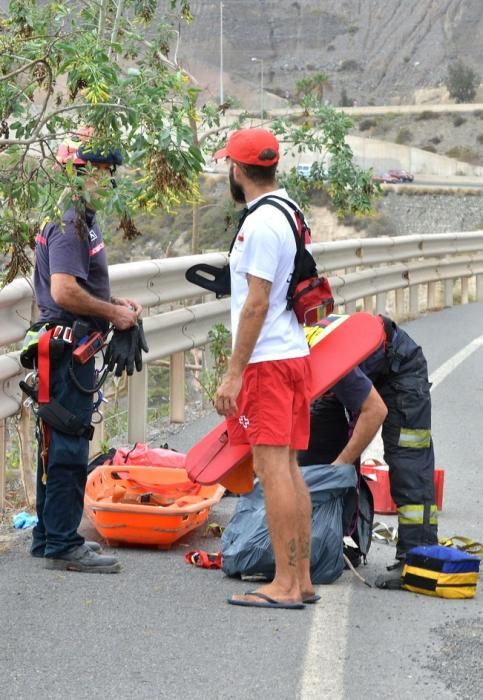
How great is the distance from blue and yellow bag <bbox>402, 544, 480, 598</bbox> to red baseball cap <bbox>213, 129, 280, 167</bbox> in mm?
1700

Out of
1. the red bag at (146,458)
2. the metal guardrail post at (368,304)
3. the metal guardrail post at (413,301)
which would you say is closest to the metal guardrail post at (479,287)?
the metal guardrail post at (413,301)

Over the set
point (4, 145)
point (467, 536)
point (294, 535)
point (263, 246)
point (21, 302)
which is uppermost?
point (4, 145)

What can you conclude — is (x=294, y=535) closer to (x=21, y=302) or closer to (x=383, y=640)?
(x=383, y=640)

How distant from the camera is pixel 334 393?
6172mm

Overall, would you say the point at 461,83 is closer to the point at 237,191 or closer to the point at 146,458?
the point at 146,458

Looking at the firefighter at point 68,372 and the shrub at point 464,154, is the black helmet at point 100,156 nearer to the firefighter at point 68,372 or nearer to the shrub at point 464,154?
the firefighter at point 68,372

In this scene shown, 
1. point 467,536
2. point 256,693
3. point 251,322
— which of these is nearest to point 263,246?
point 251,322

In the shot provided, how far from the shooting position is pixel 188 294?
378 inches

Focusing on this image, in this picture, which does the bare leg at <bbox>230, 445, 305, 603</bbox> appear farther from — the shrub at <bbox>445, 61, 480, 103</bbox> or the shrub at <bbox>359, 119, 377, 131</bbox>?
the shrub at <bbox>445, 61, 480, 103</bbox>

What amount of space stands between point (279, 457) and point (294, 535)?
0.30 m

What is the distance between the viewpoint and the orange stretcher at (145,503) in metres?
6.25

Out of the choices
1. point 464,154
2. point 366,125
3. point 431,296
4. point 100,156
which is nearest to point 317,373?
point 100,156

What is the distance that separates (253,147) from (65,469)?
1.61m

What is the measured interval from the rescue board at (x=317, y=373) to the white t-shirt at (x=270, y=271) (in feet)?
0.95
